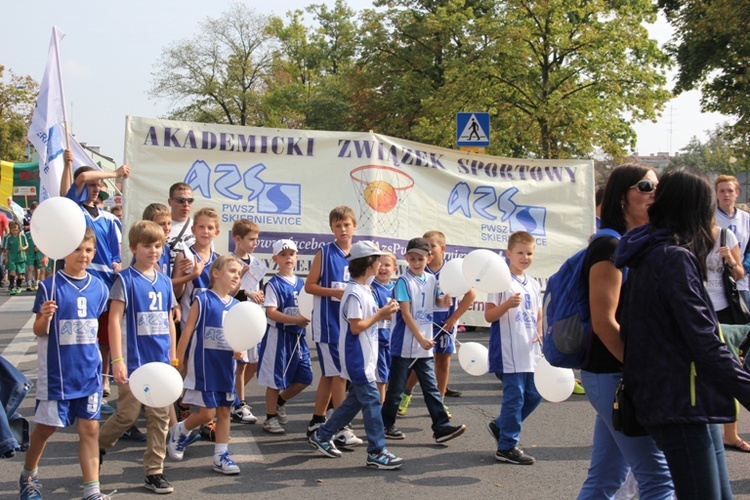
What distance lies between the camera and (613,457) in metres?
3.77

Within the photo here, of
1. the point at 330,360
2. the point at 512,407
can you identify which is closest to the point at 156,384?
the point at 330,360

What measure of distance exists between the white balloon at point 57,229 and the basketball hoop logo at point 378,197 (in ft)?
15.5

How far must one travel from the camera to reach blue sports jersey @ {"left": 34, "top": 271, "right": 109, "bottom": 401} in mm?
4656

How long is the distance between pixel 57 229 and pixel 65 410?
1016 mm

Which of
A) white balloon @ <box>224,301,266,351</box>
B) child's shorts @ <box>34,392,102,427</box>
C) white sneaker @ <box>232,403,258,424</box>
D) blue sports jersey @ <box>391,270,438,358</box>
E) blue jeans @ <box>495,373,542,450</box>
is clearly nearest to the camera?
child's shorts @ <box>34,392,102,427</box>

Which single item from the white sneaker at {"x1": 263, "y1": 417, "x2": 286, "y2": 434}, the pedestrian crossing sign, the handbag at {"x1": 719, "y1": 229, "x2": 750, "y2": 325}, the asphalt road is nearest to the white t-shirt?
the handbag at {"x1": 719, "y1": 229, "x2": 750, "y2": 325}

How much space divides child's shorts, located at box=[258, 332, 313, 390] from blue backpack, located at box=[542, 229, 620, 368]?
3.48 metres

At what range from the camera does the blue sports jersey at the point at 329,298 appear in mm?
6418

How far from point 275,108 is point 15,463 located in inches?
1632

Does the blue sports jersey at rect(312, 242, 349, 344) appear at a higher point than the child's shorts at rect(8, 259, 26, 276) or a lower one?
lower

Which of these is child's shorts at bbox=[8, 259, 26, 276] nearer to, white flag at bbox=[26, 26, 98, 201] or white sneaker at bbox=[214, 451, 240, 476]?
white flag at bbox=[26, 26, 98, 201]

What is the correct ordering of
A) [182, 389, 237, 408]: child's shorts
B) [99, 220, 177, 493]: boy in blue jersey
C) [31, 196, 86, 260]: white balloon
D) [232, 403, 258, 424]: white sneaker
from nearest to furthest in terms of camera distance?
[31, 196, 86, 260]: white balloon → [99, 220, 177, 493]: boy in blue jersey → [182, 389, 237, 408]: child's shorts → [232, 403, 258, 424]: white sneaker

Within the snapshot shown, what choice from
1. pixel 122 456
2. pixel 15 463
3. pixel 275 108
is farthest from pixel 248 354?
pixel 275 108

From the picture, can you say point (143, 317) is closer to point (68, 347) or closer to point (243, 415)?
point (68, 347)
